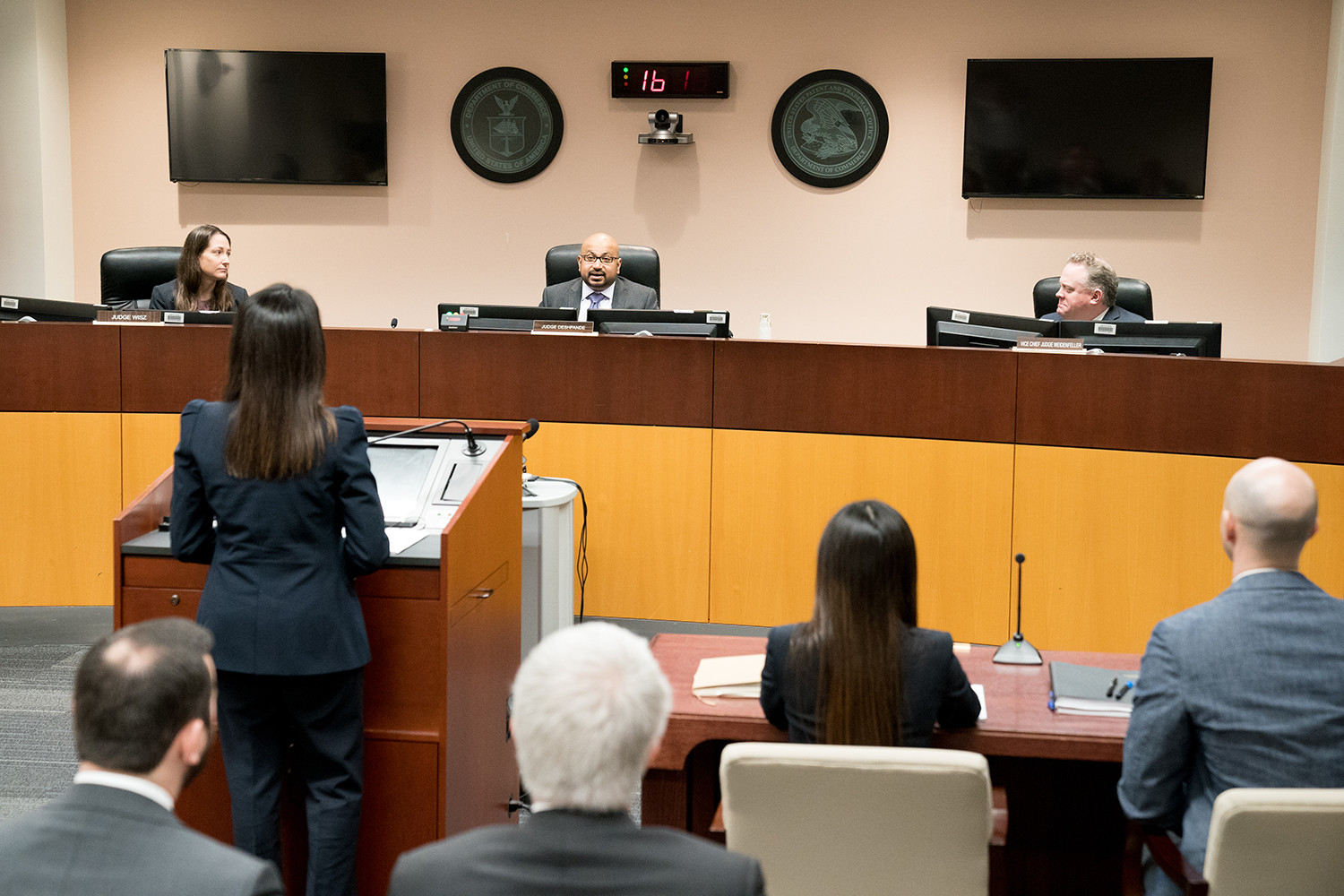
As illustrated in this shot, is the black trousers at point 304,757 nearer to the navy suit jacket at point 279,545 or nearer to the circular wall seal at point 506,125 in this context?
the navy suit jacket at point 279,545

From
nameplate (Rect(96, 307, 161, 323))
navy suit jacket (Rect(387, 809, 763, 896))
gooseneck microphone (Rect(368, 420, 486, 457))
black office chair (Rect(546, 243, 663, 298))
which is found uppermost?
black office chair (Rect(546, 243, 663, 298))

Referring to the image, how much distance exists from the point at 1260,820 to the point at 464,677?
5.52ft

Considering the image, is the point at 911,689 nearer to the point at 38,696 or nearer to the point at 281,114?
the point at 38,696

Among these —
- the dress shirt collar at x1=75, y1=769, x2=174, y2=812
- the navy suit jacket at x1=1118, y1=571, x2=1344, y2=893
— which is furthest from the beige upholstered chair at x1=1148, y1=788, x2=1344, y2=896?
the dress shirt collar at x1=75, y1=769, x2=174, y2=812

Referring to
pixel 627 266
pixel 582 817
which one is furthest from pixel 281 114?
pixel 582 817

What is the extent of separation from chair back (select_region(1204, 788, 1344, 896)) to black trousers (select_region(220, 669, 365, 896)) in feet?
5.20

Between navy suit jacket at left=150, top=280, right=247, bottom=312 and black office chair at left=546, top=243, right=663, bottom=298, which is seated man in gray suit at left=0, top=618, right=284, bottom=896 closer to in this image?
navy suit jacket at left=150, top=280, right=247, bottom=312

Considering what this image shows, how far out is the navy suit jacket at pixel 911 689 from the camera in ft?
6.45

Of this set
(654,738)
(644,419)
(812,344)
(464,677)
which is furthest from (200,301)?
(654,738)

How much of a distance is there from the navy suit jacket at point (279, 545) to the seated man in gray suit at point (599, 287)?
353cm

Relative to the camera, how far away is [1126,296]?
5586 millimetres

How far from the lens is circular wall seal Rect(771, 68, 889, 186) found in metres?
6.76

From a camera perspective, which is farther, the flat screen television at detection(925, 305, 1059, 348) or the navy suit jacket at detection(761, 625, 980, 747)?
the flat screen television at detection(925, 305, 1059, 348)

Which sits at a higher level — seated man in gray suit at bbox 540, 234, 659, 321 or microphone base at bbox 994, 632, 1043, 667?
seated man in gray suit at bbox 540, 234, 659, 321
